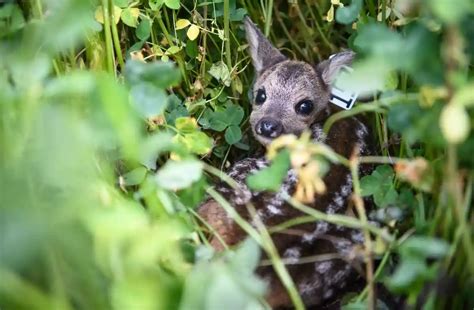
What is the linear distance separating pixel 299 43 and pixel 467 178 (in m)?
2.05

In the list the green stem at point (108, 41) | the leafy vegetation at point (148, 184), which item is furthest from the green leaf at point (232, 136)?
the leafy vegetation at point (148, 184)

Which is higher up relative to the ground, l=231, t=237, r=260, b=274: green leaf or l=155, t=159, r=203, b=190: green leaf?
l=155, t=159, r=203, b=190: green leaf

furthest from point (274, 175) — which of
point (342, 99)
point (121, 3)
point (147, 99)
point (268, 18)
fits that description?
point (268, 18)

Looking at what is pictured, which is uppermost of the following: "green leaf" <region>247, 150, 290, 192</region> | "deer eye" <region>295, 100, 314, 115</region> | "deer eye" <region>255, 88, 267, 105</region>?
"green leaf" <region>247, 150, 290, 192</region>

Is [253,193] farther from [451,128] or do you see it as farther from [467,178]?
[451,128]

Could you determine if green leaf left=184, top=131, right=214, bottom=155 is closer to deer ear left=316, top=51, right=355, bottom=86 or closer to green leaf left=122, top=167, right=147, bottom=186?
green leaf left=122, top=167, right=147, bottom=186

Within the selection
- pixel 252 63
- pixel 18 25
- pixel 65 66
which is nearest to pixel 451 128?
pixel 18 25

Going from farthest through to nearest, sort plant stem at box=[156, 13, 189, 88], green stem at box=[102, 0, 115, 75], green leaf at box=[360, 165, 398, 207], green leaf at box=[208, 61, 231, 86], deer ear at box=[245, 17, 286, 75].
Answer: deer ear at box=[245, 17, 286, 75], green leaf at box=[208, 61, 231, 86], plant stem at box=[156, 13, 189, 88], green stem at box=[102, 0, 115, 75], green leaf at box=[360, 165, 398, 207]

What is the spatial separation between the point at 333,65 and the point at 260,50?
32 centimetres

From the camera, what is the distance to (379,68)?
155 cm

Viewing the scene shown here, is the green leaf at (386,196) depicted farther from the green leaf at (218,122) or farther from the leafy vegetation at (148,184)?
the green leaf at (218,122)

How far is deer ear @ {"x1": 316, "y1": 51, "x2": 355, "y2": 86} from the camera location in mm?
3318

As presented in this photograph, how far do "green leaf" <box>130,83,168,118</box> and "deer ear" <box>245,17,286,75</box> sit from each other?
1583 millimetres

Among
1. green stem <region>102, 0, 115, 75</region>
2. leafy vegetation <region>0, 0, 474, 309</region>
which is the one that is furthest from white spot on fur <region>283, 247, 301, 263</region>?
green stem <region>102, 0, 115, 75</region>
